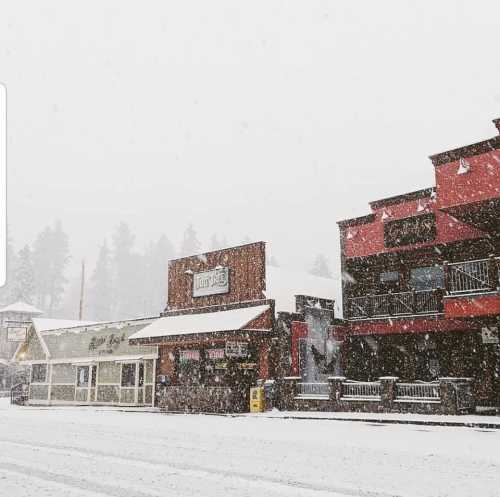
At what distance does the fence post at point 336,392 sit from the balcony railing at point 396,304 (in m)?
3.83

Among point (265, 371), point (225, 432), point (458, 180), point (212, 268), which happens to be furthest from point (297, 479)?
point (212, 268)

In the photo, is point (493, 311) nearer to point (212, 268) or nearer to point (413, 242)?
point (413, 242)

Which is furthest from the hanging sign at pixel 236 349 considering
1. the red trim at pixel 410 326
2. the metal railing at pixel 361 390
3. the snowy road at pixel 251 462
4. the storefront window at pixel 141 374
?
the storefront window at pixel 141 374

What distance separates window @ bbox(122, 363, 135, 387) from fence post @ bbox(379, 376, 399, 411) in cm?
1455

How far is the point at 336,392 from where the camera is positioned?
71.9ft

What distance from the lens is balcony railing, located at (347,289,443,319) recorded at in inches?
898

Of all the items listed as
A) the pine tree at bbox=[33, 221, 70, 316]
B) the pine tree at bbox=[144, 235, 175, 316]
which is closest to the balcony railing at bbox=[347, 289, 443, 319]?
the pine tree at bbox=[144, 235, 175, 316]

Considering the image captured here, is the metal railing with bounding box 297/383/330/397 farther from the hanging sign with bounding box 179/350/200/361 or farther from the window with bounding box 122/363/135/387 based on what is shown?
the window with bounding box 122/363/135/387

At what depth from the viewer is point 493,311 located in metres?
18.4

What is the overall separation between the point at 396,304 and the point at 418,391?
466 cm

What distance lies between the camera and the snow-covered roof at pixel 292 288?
26203 millimetres

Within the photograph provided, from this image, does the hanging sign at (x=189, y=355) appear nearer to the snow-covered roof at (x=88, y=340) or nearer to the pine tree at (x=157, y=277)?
the snow-covered roof at (x=88, y=340)

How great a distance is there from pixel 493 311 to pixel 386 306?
619 centimetres

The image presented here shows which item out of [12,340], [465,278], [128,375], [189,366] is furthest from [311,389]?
[12,340]
